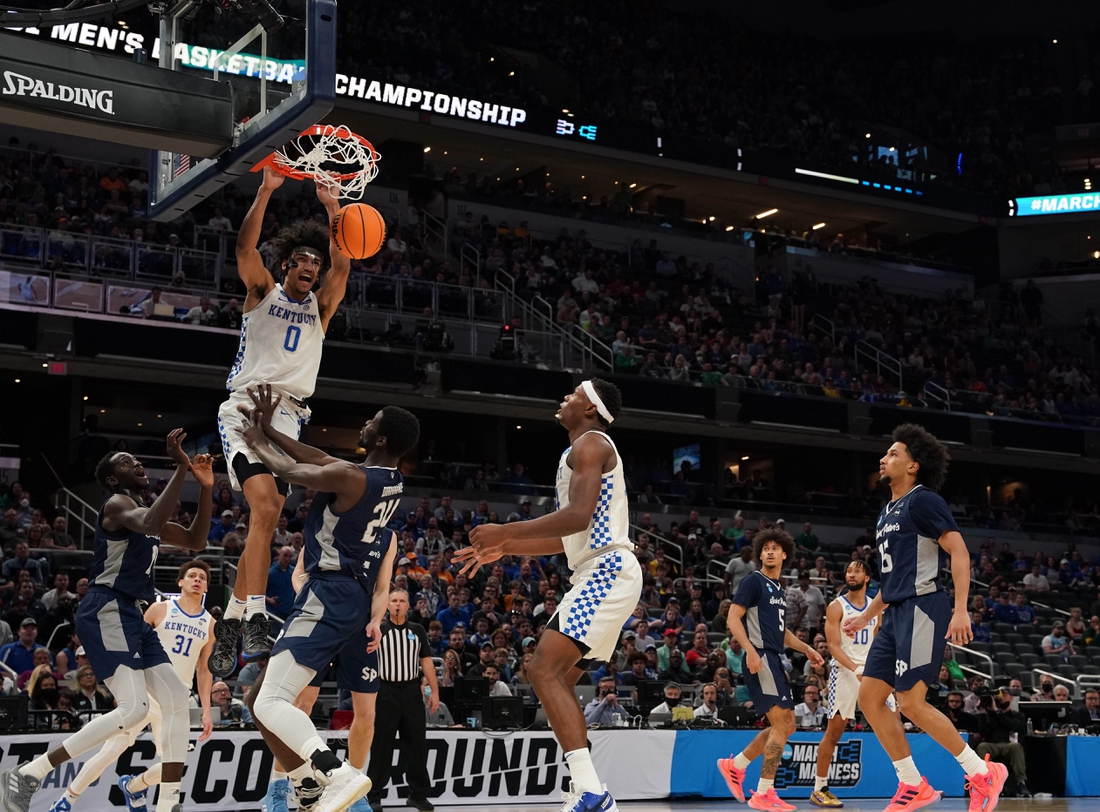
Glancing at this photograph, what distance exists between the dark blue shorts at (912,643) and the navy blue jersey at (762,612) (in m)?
2.95

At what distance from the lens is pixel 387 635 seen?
11117 mm

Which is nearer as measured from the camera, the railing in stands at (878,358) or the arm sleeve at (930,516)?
the arm sleeve at (930,516)

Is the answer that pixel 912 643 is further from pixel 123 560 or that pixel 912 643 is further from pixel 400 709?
pixel 123 560

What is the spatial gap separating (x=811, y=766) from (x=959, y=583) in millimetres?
6802

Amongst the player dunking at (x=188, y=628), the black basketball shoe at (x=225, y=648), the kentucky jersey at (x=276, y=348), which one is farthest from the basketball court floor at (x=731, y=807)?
the kentucky jersey at (x=276, y=348)

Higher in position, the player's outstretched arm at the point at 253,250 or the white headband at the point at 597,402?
the player's outstretched arm at the point at 253,250

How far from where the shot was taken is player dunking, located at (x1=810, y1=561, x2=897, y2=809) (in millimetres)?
12453

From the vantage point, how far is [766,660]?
1174 centimetres

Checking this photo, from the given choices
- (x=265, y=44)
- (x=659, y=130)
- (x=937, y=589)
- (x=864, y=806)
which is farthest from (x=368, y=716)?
(x=659, y=130)

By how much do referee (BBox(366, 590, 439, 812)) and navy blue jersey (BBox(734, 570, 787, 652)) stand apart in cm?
304

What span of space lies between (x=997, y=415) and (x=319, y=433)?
17534 millimetres

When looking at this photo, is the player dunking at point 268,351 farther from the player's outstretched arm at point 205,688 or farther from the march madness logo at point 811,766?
the march madness logo at point 811,766

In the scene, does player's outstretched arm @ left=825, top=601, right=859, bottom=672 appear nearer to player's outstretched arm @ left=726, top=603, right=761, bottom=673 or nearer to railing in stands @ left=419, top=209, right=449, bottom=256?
player's outstretched arm @ left=726, top=603, right=761, bottom=673

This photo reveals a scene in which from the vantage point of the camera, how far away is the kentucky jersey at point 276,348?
845 centimetres
